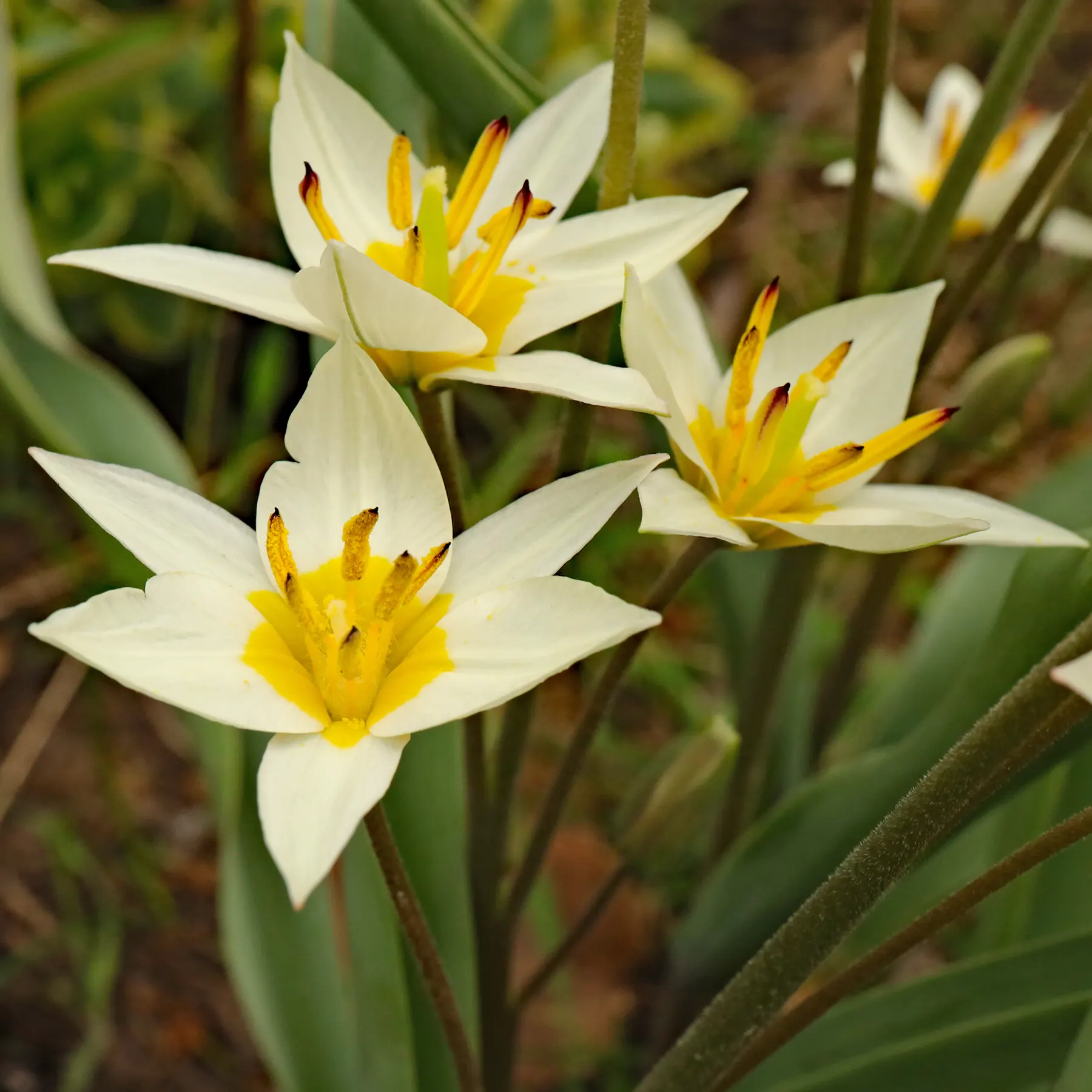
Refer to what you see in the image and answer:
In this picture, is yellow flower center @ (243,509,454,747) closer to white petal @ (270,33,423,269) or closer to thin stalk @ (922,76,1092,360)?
white petal @ (270,33,423,269)

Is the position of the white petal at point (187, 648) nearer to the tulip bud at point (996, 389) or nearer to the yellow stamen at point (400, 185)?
the yellow stamen at point (400, 185)

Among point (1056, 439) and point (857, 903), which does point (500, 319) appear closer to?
point (857, 903)

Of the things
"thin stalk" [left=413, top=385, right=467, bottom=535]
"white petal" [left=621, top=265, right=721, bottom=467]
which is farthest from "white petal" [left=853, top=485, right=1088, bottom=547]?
"thin stalk" [left=413, top=385, right=467, bottom=535]

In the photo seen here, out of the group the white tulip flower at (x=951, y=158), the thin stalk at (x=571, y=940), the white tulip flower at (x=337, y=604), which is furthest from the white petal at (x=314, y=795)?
the white tulip flower at (x=951, y=158)

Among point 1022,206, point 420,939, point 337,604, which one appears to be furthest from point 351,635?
point 1022,206

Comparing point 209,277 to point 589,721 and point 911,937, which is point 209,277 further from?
point 911,937

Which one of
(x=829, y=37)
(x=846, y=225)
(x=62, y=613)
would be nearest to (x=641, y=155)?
(x=829, y=37)

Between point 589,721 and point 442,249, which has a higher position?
point 442,249

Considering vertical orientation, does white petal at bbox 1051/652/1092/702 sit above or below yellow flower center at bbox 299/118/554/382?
below
